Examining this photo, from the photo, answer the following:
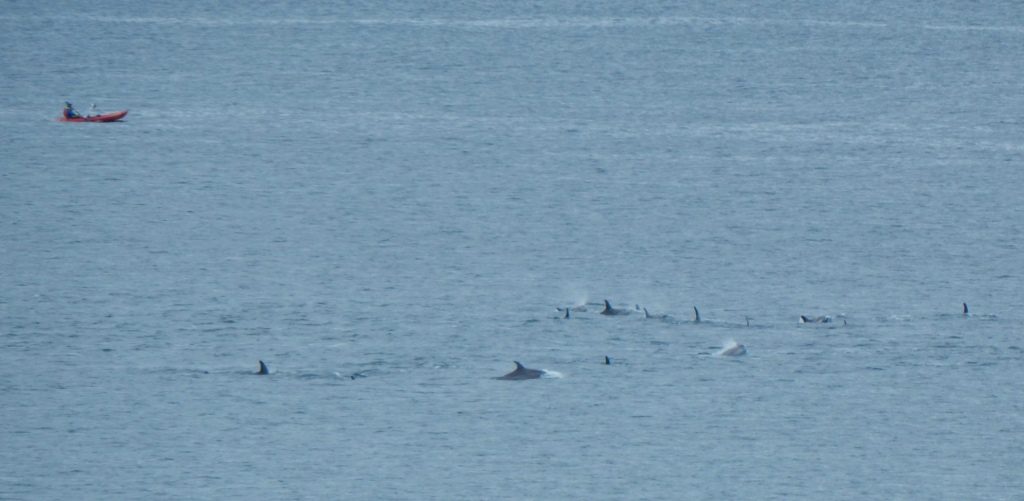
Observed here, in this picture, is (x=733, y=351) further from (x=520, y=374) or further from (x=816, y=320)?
(x=520, y=374)

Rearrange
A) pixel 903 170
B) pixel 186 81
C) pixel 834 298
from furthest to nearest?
pixel 186 81
pixel 903 170
pixel 834 298

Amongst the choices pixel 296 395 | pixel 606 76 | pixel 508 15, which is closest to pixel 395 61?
pixel 606 76

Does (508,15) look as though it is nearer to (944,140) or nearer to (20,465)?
(944,140)

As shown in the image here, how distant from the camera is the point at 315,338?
5169 centimetres

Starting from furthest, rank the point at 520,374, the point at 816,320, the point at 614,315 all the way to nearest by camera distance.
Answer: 1. the point at 614,315
2. the point at 816,320
3. the point at 520,374

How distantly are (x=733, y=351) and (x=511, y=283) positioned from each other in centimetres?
1181

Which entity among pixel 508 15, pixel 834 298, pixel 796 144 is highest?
pixel 834 298

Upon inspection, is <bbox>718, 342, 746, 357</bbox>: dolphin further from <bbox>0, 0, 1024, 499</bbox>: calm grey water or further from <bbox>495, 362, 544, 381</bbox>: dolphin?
<bbox>495, 362, 544, 381</bbox>: dolphin

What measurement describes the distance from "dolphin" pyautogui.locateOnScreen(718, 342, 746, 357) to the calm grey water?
0.34m

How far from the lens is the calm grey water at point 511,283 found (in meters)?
41.7

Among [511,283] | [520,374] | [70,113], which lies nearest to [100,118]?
[70,113]

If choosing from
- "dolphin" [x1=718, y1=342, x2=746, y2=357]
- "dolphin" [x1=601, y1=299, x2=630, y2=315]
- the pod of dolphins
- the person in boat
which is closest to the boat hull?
the person in boat

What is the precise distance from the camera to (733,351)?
49.7m

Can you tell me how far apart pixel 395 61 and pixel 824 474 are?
102976 millimetres
